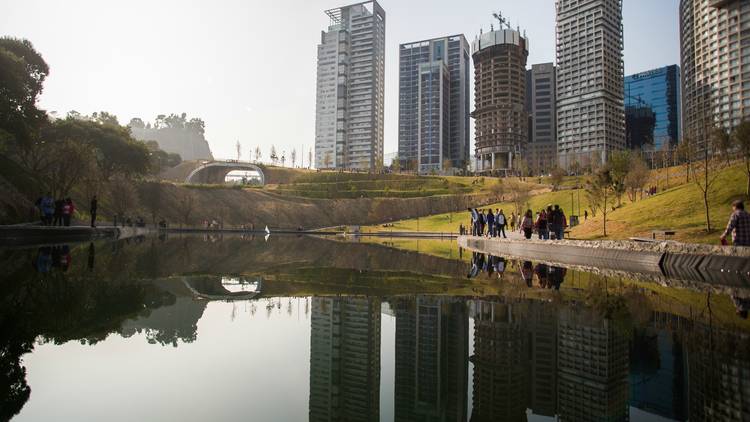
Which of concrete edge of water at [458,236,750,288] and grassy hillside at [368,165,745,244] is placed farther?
grassy hillside at [368,165,745,244]

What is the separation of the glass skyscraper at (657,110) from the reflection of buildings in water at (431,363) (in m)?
198

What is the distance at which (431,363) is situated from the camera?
5.20 metres

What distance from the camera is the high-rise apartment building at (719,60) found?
11150 centimetres

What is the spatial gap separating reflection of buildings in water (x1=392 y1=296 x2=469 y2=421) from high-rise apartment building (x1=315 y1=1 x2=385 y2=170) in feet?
548

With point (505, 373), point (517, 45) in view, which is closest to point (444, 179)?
point (517, 45)

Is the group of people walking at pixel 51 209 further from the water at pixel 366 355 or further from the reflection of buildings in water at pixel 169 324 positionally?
the reflection of buildings in water at pixel 169 324

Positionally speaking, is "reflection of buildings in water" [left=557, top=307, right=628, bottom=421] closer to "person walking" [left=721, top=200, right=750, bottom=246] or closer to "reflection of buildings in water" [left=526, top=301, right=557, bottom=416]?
"reflection of buildings in water" [left=526, top=301, right=557, bottom=416]

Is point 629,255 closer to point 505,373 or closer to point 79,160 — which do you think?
point 505,373

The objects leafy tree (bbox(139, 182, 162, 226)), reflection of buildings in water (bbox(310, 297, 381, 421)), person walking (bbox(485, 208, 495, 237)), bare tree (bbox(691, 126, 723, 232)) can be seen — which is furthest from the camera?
leafy tree (bbox(139, 182, 162, 226))

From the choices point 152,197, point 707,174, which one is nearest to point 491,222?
point 707,174

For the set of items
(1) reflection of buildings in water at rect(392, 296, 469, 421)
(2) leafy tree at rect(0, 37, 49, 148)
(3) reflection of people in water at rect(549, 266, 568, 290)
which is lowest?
(1) reflection of buildings in water at rect(392, 296, 469, 421)

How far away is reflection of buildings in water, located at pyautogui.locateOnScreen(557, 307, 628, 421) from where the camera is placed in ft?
12.9

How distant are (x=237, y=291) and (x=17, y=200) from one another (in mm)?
30548

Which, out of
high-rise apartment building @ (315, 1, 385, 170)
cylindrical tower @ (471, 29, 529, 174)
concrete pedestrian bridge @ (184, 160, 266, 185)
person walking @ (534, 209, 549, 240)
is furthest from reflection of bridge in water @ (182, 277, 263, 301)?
high-rise apartment building @ (315, 1, 385, 170)
